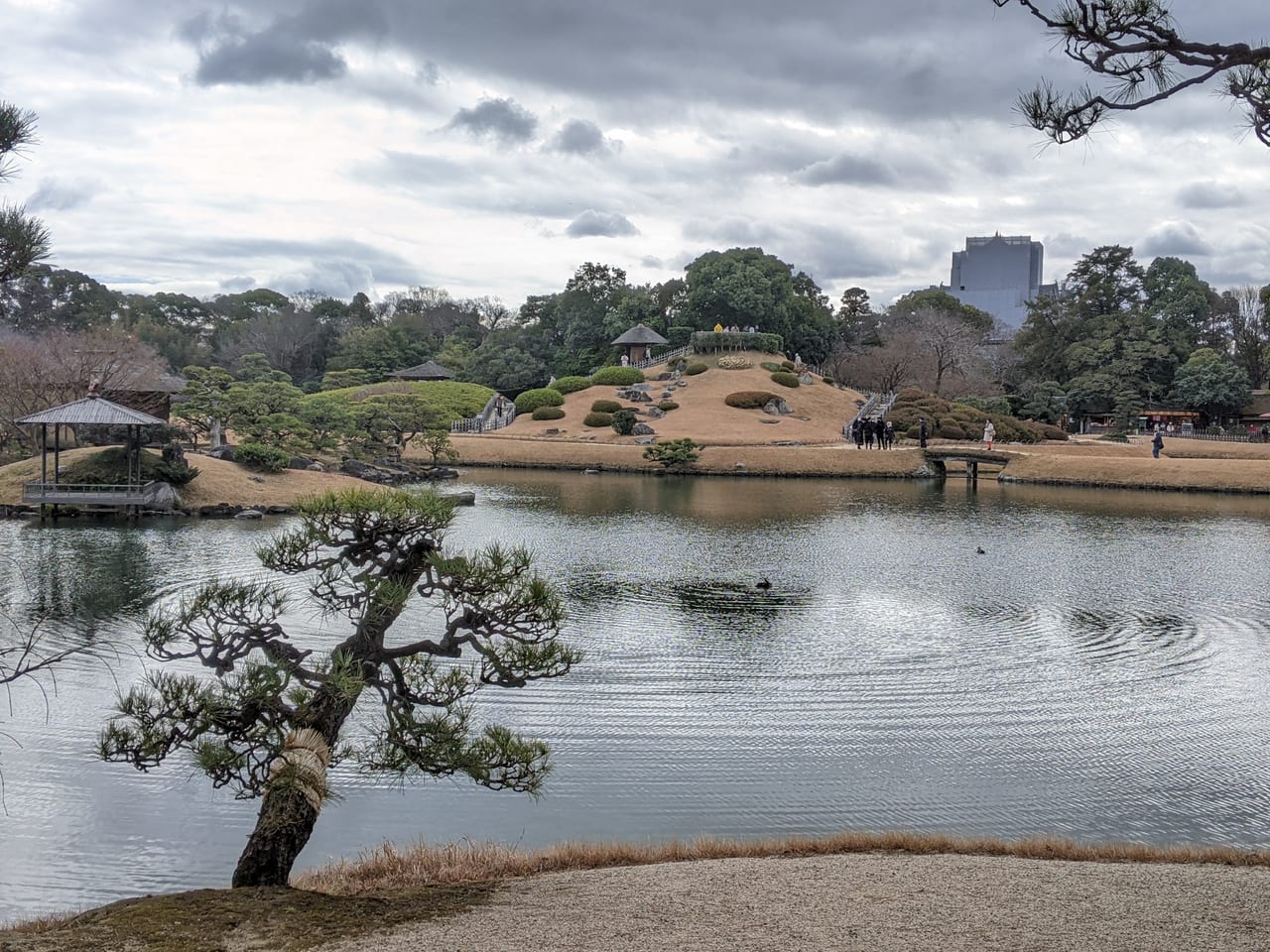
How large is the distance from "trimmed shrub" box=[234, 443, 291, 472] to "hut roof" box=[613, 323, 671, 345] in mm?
40681

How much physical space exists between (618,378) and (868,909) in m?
59.3

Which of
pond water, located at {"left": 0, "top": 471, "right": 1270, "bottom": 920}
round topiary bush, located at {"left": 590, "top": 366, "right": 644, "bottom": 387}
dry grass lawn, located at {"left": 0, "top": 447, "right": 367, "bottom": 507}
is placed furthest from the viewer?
round topiary bush, located at {"left": 590, "top": 366, "right": 644, "bottom": 387}

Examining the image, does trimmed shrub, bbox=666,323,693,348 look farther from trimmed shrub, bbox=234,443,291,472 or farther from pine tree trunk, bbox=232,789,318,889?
pine tree trunk, bbox=232,789,318,889

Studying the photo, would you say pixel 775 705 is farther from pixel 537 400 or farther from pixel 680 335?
pixel 680 335

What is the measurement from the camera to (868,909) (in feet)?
19.3

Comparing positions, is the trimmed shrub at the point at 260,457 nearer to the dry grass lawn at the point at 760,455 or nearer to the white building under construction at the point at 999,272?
the dry grass lawn at the point at 760,455

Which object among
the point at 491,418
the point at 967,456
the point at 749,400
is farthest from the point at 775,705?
the point at 491,418

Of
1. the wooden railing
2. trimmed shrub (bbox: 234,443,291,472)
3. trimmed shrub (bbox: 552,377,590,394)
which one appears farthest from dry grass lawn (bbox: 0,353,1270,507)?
the wooden railing

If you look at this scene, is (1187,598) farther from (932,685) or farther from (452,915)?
(452,915)

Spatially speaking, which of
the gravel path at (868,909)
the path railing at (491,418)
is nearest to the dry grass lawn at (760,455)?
the path railing at (491,418)

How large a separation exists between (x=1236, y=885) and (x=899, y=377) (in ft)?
210

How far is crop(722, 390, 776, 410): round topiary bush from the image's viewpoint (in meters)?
58.5

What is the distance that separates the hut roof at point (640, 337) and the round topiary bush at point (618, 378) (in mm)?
7064

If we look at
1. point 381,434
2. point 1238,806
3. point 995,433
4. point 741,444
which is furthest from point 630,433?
point 1238,806
